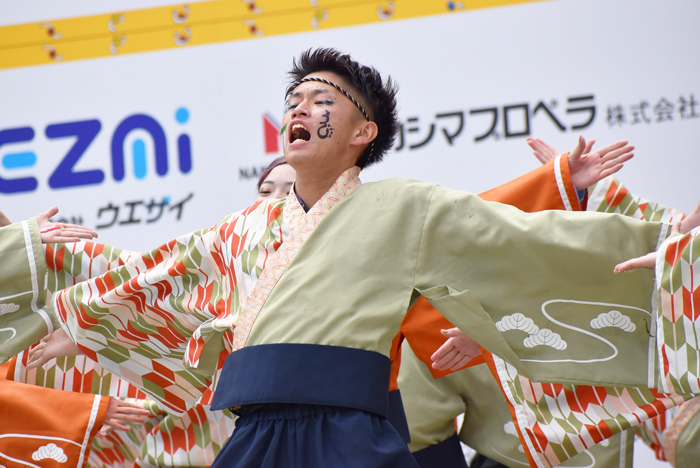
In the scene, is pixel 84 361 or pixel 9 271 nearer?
pixel 9 271

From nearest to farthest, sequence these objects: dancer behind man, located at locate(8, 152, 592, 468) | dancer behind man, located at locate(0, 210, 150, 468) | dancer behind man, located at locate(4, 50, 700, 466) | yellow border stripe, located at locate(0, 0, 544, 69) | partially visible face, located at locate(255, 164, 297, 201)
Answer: dancer behind man, located at locate(4, 50, 700, 466) < dancer behind man, located at locate(8, 152, 592, 468) < dancer behind man, located at locate(0, 210, 150, 468) < partially visible face, located at locate(255, 164, 297, 201) < yellow border stripe, located at locate(0, 0, 544, 69)

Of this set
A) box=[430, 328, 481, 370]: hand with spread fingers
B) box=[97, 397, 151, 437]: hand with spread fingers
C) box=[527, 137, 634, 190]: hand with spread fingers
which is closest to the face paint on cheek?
box=[430, 328, 481, 370]: hand with spread fingers

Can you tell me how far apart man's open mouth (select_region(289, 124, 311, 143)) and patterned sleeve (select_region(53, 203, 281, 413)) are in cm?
17

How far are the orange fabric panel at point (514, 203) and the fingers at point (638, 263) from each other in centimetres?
47

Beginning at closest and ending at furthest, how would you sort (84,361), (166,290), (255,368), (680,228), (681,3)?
(255,368)
(680,228)
(166,290)
(84,361)
(681,3)

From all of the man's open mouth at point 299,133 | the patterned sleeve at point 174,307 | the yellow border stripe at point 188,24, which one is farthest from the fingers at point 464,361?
the yellow border stripe at point 188,24

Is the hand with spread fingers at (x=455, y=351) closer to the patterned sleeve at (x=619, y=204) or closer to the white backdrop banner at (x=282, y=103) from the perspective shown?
the patterned sleeve at (x=619, y=204)

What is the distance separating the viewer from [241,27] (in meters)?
2.98

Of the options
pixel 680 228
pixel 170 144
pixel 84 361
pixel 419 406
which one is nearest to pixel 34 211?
pixel 170 144

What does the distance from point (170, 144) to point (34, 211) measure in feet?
2.19

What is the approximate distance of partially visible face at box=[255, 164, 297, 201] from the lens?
231 cm

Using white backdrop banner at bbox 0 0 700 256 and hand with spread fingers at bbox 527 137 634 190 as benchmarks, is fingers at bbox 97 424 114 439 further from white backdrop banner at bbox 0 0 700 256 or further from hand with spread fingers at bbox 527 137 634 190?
hand with spread fingers at bbox 527 137 634 190

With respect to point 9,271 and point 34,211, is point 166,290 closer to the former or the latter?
point 9,271

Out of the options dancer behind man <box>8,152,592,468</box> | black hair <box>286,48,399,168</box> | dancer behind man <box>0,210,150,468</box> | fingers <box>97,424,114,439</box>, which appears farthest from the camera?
fingers <box>97,424,114,439</box>
